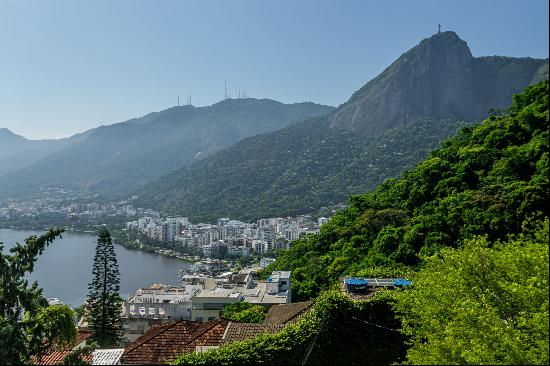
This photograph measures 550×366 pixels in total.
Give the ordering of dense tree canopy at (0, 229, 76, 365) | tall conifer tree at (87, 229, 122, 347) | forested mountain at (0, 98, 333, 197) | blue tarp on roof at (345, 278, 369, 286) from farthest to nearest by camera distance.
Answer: forested mountain at (0, 98, 333, 197) → tall conifer tree at (87, 229, 122, 347) → blue tarp on roof at (345, 278, 369, 286) → dense tree canopy at (0, 229, 76, 365)

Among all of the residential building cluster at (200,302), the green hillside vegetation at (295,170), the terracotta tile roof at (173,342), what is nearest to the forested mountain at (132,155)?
the green hillside vegetation at (295,170)

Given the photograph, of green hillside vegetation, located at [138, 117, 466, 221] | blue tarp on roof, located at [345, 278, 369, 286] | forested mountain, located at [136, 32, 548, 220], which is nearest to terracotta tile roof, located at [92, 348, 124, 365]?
blue tarp on roof, located at [345, 278, 369, 286]

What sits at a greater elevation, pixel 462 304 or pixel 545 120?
pixel 545 120

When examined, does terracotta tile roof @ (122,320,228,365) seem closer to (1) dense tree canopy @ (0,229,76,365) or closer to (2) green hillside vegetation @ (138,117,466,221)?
(1) dense tree canopy @ (0,229,76,365)

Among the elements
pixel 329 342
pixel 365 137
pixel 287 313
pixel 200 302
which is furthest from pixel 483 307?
pixel 365 137

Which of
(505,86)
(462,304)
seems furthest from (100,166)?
(462,304)

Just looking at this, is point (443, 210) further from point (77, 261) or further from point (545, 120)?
point (77, 261)
